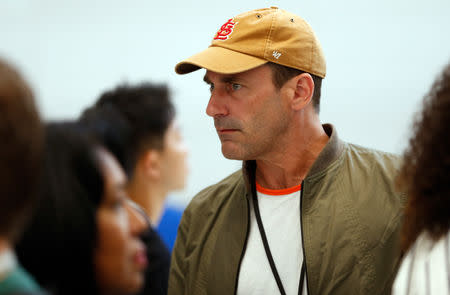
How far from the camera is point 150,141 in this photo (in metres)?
→ 1.50

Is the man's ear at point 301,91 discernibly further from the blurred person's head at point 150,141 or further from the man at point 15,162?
the man at point 15,162

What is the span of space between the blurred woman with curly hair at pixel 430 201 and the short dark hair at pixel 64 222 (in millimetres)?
624

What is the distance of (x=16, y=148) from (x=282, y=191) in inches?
44.4

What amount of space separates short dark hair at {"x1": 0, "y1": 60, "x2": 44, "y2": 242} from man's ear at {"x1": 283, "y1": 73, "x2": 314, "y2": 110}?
1109 millimetres

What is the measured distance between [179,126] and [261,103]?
0.96ft

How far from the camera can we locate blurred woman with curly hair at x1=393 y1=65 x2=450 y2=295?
0.92 metres

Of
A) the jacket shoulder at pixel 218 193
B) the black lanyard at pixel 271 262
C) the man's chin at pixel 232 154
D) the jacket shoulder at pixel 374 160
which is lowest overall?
Answer: the black lanyard at pixel 271 262

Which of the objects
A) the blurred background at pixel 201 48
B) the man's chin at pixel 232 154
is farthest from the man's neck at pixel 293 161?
the blurred background at pixel 201 48

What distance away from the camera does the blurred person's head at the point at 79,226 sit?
77 cm

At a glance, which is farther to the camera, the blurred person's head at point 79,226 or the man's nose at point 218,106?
the man's nose at point 218,106

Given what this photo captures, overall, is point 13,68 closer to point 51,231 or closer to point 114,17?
point 51,231

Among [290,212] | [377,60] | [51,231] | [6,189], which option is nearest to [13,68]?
[6,189]

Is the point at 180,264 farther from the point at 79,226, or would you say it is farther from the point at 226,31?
the point at 79,226

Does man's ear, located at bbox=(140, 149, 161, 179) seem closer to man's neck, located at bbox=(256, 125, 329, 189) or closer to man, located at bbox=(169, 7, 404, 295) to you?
man, located at bbox=(169, 7, 404, 295)
